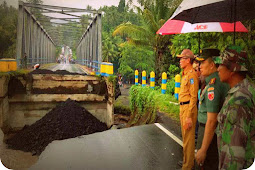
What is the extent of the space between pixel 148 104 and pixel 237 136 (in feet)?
14.7

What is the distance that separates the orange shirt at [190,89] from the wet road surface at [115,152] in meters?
0.77

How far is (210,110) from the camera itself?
1595 millimetres

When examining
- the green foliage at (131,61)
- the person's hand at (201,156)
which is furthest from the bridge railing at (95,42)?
the person's hand at (201,156)

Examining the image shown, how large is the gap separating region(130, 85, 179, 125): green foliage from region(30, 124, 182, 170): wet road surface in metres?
1.14

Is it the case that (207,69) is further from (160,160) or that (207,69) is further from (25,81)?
(25,81)

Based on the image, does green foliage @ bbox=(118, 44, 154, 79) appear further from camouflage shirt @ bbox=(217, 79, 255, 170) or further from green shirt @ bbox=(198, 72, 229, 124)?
camouflage shirt @ bbox=(217, 79, 255, 170)

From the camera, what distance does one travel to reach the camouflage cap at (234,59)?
124cm

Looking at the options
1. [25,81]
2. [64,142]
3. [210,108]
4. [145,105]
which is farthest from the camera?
[25,81]

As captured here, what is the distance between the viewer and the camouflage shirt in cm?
108

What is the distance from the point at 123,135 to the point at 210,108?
6.93ft

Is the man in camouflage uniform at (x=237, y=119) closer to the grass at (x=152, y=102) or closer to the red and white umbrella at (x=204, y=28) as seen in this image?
the red and white umbrella at (x=204, y=28)

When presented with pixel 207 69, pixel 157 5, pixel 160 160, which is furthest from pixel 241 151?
pixel 157 5

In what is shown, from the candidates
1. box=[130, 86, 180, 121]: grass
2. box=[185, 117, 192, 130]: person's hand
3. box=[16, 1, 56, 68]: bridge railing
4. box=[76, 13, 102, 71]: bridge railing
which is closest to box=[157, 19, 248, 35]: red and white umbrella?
box=[130, 86, 180, 121]: grass

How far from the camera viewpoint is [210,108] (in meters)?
1.60
